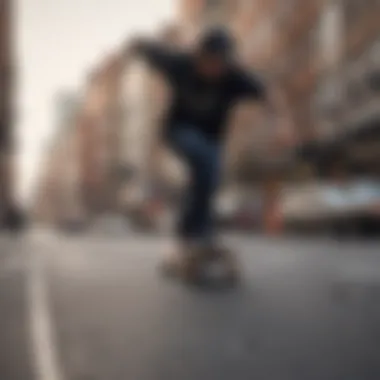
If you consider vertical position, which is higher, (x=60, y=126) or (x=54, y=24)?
(x=54, y=24)

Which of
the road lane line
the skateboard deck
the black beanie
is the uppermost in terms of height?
the black beanie

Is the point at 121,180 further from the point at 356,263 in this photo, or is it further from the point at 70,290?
the point at 356,263

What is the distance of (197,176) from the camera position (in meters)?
0.82

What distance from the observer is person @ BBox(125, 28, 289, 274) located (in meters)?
0.82

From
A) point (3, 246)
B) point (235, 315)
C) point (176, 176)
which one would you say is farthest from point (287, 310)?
point (3, 246)

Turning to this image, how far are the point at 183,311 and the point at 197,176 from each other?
0.50 feet

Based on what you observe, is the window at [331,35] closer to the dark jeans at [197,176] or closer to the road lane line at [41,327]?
the dark jeans at [197,176]

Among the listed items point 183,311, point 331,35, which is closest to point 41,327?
point 183,311

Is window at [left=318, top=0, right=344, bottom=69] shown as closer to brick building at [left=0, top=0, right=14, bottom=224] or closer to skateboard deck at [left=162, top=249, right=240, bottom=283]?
skateboard deck at [left=162, top=249, right=240, bottom=283]

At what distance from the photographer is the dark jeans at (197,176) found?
82 cm

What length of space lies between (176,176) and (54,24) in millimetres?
209

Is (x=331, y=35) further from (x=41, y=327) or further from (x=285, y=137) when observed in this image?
(x=41, y=327)

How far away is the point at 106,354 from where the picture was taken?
30.4 inches

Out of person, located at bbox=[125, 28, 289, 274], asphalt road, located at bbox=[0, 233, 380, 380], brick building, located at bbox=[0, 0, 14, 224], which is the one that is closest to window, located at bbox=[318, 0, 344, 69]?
person, located at bbox=[125, 28, 289, 274]
